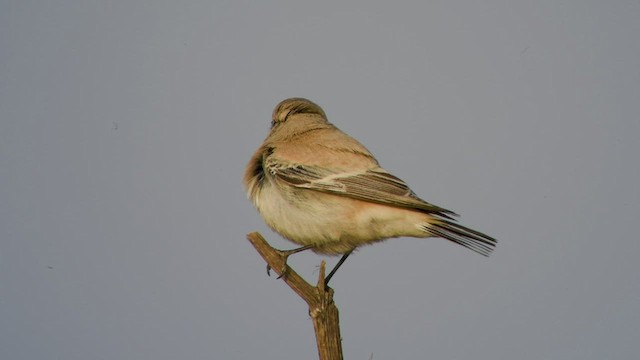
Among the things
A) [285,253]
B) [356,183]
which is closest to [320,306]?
[285,253]

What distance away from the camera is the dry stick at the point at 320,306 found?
574 cm

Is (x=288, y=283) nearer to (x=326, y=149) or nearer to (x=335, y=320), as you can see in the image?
(x=335, y=320)

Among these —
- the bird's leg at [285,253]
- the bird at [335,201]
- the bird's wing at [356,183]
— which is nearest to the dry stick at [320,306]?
the bird's leg at [285,253]

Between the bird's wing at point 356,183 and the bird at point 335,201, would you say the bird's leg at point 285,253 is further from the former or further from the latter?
the bird's wing at point 356,183

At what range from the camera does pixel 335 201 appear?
22.0 ft

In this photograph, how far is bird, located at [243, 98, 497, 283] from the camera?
656 cm

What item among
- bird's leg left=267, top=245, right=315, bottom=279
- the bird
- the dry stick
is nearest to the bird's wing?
the bird

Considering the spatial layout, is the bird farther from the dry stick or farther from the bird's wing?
the dry stick

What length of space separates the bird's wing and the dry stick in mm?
890

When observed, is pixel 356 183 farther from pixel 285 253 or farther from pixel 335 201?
pixel 285 253

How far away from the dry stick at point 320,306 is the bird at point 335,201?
39 centimetres

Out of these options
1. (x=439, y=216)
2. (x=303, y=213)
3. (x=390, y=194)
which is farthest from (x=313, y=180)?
(x=439, y=216)

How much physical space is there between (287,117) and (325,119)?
46 cm

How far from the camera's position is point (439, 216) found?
21.1ft
